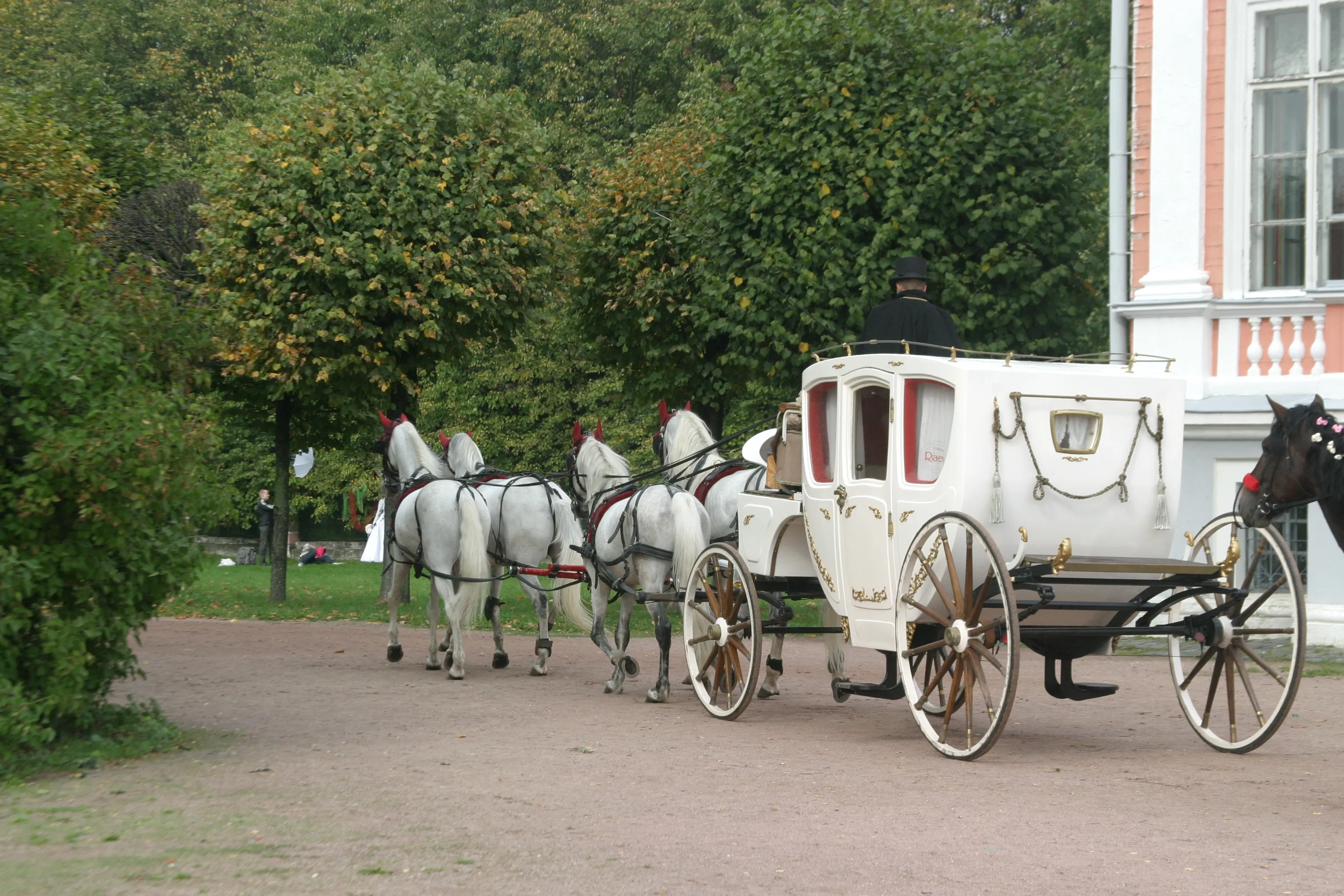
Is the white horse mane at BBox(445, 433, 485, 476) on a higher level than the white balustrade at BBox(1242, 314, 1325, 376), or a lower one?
lower

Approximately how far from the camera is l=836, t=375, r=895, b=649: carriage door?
973 centimetres

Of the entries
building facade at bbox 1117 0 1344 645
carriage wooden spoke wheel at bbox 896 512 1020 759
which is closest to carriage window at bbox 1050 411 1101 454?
carriage wooden spoke wheel at bbox 896 512 1020 759

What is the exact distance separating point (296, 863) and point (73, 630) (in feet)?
8.77

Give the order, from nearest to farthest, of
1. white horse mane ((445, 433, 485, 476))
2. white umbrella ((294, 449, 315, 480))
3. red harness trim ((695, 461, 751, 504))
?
red harness trim ((695, 461, 751, 504)) < white horse mane ((445, 433, 485, 476)) < white umbrella ((294, 449, 315, 480))

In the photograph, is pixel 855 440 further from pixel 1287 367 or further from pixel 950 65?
pixel 950 65

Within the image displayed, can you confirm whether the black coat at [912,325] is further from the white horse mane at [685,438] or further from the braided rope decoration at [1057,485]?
the white horse mane at [685,438]

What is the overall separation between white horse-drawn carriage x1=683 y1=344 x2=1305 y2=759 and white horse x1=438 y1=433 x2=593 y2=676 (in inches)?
163

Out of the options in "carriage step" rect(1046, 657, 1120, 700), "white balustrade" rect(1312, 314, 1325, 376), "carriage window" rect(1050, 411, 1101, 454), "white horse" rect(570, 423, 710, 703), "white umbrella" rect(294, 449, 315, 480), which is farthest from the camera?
"white umbrella" rect(294, 449, 315, 480)

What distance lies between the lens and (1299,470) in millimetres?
8453

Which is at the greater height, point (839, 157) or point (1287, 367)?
point (839, 157)

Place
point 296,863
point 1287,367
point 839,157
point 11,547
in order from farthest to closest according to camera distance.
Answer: point 839,157
point 1287,367
point 11,547
point 296,863

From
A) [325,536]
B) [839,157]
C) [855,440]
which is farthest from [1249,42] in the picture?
[325,536]

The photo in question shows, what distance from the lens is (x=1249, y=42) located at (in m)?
16.0

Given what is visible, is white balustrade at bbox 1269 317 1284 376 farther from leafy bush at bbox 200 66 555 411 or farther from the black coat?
leafy bush at bbox 200 66 555 411
